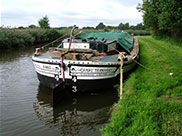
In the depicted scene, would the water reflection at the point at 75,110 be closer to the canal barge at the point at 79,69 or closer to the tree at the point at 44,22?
the canal barge at the point at 79,69

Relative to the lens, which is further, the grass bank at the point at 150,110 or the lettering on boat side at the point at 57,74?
the lettering on boat side at the point at 57,74

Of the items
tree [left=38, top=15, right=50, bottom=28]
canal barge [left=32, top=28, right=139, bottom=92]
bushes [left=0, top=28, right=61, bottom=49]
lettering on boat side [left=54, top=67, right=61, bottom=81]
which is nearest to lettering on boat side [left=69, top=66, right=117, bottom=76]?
canal barge [left=32, top=28, right=139, bottom=92]

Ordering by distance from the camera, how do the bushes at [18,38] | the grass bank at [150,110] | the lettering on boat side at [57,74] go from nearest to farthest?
the grass bank at [150,110] < the lettering on boat side at [57,74] < the bushes at [18,38]

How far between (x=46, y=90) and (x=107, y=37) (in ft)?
15.3

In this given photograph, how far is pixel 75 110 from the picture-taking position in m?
6.70

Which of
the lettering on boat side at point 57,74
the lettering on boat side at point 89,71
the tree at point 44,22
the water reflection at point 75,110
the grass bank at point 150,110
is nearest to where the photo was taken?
the grass bank at point 150,110

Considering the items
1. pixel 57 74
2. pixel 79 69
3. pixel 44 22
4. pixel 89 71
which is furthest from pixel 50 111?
pixel 44 22

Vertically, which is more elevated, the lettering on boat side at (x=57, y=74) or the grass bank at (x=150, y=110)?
the lettering on boat side at (x=57, y=74)

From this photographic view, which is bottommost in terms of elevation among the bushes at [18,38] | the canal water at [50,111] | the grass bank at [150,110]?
the canal water at [50,111]

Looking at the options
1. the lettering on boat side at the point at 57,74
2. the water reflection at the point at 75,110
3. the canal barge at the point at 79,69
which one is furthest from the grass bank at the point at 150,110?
the lettering on boat side at the point at 57,74

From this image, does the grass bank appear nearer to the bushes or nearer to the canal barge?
the canal barge

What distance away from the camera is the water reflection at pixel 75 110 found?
566cm

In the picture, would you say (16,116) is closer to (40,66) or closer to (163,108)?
(40,66)

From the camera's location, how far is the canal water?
5.54 m
